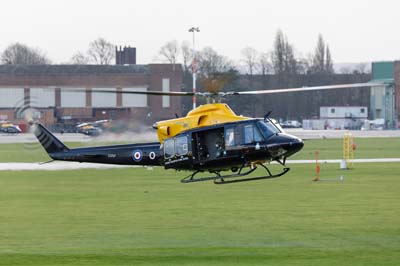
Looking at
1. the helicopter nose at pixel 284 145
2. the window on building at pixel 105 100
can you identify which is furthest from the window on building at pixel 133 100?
Result: the helicopter nose at pixel 284 145

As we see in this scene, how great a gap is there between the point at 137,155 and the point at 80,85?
257ft

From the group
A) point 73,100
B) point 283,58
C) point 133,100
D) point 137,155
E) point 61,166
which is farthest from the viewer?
point 283,58

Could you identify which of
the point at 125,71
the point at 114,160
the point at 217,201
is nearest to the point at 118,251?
the point at 114,160

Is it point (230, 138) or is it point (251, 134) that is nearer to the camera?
point (251, 134)

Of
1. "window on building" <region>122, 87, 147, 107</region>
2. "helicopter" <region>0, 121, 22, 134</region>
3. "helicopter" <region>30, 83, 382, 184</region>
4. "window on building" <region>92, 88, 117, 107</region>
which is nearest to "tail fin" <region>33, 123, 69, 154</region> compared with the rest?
"helicopter" <region>30, 83, 382, 184</region>

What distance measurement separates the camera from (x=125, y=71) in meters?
114

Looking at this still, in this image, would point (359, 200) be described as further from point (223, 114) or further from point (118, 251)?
point (118, 251)

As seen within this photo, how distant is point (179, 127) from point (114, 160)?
341cm

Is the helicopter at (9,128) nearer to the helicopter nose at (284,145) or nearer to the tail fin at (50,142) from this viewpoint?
the tail fin at (50,142)

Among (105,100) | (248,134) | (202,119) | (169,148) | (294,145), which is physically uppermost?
(105,100)

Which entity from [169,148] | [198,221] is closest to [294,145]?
[169,148]

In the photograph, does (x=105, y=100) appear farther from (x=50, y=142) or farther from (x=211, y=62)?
(x=50, y=142)

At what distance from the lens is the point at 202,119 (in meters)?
29.7

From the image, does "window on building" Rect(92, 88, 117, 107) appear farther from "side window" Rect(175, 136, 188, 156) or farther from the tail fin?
"side window" Rect(175, 136, 188, 156)
